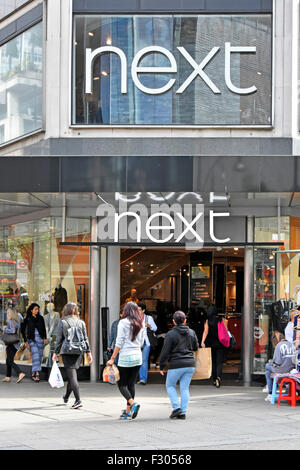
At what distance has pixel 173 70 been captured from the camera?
1577cm

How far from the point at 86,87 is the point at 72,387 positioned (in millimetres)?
6723

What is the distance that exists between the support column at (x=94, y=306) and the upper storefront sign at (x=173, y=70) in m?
2.60

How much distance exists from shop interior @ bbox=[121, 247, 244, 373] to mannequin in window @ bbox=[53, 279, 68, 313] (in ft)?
15.9

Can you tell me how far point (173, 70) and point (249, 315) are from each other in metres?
5.36

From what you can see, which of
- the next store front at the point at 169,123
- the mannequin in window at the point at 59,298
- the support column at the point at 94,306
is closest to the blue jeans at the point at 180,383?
the next store front at the point at 169,123

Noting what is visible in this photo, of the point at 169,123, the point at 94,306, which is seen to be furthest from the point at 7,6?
the point at 94,306

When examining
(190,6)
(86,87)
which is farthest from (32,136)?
(190,6)

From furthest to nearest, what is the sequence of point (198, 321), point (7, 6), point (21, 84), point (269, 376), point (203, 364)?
1. point (198, 321)
2. point (7, 6)
3. point (21, 84)
4. point (203, 364)
5. point (269, 376)

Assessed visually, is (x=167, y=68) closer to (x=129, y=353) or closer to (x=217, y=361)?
(x=217, y=361)

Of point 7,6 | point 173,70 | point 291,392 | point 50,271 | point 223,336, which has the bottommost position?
point 291,392

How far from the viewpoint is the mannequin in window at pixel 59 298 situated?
655 inches

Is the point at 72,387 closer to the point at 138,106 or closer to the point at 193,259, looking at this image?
the point at 138,106

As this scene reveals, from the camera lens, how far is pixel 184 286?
77.7 feet

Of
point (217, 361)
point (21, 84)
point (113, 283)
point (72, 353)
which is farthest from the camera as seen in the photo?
point (21, 84)
